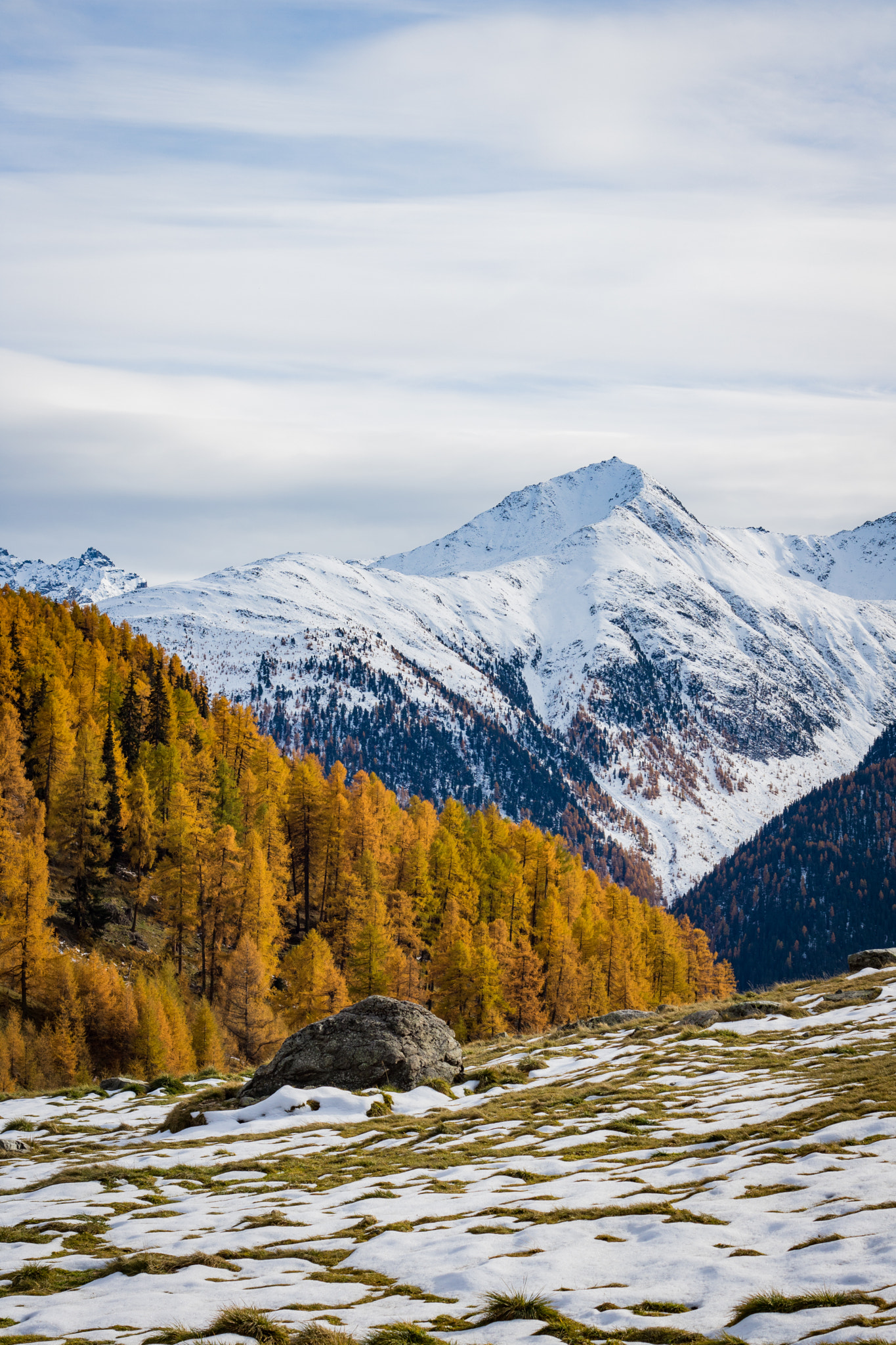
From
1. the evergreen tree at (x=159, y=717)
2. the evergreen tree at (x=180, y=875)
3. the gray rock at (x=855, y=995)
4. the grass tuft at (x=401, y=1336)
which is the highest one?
the evergreen tree at (x=159, y=717)

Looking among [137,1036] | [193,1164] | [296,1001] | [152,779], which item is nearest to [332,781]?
[152,779]

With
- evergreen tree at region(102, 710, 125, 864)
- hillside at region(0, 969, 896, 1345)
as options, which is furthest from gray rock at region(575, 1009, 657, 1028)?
evergreen tree at region(102, 710, 125, 864)

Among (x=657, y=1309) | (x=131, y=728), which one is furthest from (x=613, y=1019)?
(x=131, y=728)

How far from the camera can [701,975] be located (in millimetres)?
91938

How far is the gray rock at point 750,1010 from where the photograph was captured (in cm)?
3020

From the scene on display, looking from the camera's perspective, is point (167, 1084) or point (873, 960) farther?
point (873, 960)

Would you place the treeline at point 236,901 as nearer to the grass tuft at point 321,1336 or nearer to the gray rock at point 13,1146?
the gray rock at point 13,1146

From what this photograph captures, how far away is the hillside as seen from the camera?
934 cm

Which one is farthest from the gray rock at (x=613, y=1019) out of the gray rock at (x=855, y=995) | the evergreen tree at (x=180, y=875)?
the evergreen tree at (x=180, y=875)

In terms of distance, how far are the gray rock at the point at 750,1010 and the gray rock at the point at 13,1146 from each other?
22846 mm

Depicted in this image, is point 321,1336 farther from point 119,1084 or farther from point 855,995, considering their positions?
point 119,1084

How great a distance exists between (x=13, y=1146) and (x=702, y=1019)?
2249 centimetres

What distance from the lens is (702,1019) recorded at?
30.5 metres

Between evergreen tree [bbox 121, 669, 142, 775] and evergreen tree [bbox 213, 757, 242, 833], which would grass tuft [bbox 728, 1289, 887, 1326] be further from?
evergreen tree [bbox 121, 669, 142, 775]
